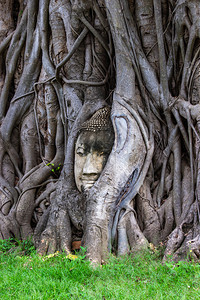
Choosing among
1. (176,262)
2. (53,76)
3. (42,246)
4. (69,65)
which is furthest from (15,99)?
(176,262)

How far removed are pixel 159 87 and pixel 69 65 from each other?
4.39ft

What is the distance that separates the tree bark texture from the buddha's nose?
173 mm

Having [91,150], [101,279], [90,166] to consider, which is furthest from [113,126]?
[101,279]

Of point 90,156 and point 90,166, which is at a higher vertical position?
point 90,156

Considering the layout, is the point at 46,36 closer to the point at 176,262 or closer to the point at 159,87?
the point at 159,87

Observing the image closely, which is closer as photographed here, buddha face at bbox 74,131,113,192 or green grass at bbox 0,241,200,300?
green grass at bbox 0,241,200,300

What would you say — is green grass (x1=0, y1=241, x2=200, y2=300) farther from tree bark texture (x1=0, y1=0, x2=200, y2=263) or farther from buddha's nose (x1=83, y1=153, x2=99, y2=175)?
buddha's nose (x1=83, y1=153, x2=99, y2=175)

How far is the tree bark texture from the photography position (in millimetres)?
3389

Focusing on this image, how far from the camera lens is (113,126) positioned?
3732 millimetres

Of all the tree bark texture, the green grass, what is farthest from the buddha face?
the green grass

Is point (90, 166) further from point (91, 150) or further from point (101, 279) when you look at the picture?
point (101, 279)

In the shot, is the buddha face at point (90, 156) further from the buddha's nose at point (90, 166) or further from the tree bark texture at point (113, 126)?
the tree bark texture at point (113, 126)

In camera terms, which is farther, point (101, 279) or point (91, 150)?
point (91, 150)

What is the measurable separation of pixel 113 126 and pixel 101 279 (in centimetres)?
170
